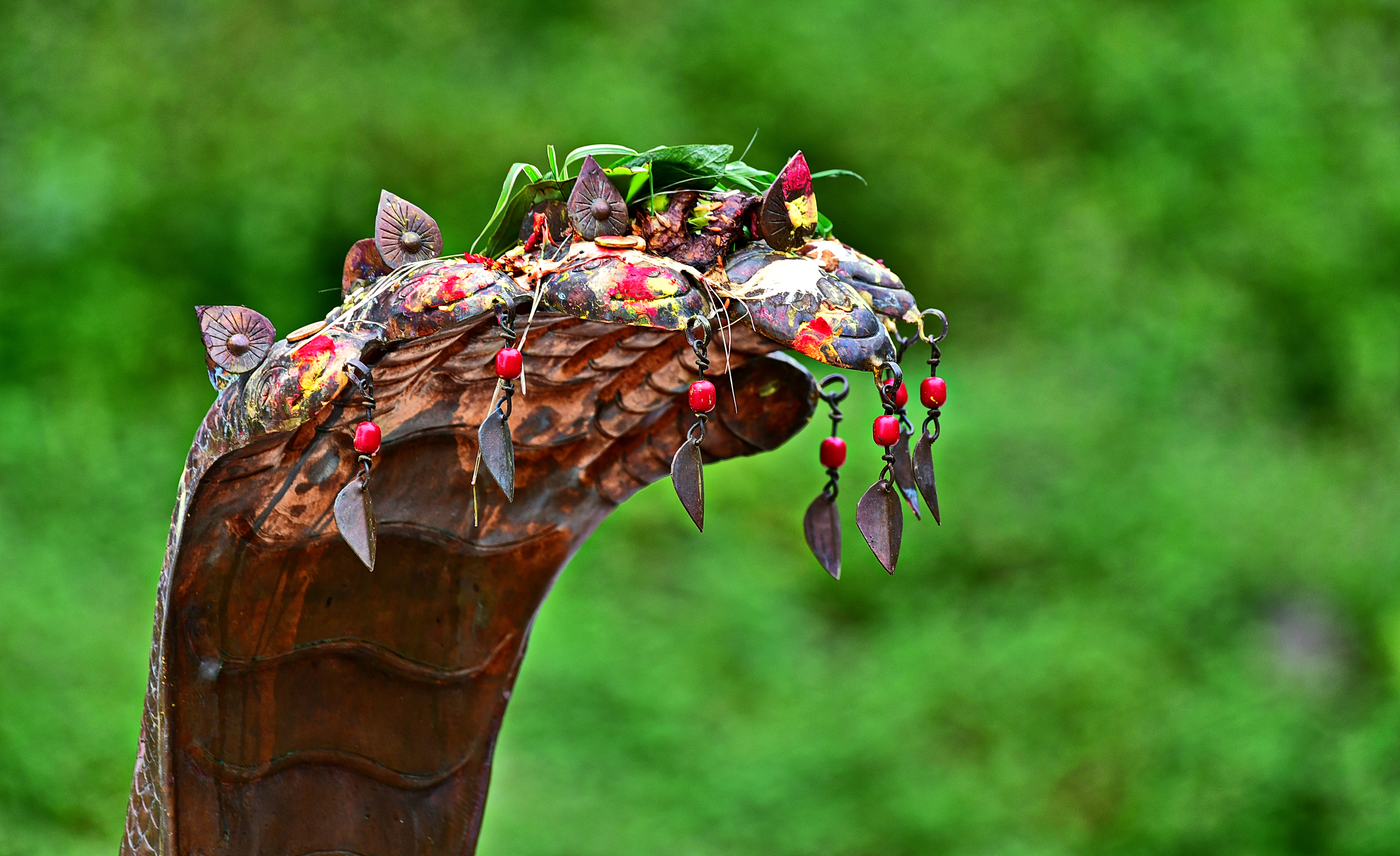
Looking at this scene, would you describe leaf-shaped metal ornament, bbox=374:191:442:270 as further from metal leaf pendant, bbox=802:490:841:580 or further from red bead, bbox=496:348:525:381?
metal leaf pendant, bbox=802:490:841:580

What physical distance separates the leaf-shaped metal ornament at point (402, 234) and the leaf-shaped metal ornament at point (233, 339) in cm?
9

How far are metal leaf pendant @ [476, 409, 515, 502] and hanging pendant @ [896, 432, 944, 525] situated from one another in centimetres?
26

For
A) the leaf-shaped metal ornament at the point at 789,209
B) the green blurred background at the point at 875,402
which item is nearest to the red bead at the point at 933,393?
the leaf-shaped metal ornament at the point at 789,209

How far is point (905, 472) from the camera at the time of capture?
933 mm

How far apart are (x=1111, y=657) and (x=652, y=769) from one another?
37.8 inches

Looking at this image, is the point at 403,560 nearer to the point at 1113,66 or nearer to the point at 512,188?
the point at 512,188

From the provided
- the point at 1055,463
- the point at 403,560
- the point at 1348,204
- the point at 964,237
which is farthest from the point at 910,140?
the point at 403,560

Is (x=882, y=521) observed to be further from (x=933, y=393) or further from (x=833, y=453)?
(x=833, y=453)

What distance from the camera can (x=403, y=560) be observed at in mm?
1112

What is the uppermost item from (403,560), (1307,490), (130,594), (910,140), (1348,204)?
(910,140)

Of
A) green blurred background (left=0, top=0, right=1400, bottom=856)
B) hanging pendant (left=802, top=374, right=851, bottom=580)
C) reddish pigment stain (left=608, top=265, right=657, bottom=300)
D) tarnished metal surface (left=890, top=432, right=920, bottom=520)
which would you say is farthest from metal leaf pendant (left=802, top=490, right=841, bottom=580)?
green blurred background (left=0, top=0, right=1400, bottom=856)

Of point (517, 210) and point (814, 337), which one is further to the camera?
point (517, 210)

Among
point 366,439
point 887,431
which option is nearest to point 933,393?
point 887,431

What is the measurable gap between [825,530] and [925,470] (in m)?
0.24
